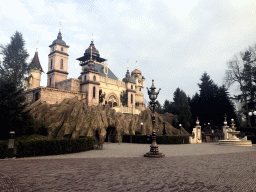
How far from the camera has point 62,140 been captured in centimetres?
1422

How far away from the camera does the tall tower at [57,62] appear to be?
44.9 meters

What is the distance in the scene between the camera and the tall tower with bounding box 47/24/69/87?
1769 inches

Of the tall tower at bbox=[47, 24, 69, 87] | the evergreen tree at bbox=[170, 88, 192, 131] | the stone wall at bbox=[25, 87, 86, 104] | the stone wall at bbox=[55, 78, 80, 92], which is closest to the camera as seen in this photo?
the stone wall at bbox=[25, 87, 86, 104]

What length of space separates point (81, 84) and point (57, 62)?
28.9 ft

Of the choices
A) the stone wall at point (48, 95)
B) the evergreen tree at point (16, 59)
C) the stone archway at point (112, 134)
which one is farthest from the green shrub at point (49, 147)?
the evergreen tree at point (16, 59)

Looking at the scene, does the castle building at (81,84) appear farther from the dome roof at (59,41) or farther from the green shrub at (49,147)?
the green shrub at (49,147)

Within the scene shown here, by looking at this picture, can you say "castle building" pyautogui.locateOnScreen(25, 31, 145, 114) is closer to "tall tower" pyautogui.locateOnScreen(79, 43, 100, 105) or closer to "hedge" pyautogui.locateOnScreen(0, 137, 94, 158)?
"tall tower" pyautogui.locateOnScreen(79, 43, 100, 105)

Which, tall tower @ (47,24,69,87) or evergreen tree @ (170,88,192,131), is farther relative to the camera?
evergreen tree @ (170,88,192,131)

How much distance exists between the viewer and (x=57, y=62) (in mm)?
45188

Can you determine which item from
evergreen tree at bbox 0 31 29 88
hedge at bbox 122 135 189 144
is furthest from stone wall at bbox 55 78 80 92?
hedge at bbox 122 135 189 144

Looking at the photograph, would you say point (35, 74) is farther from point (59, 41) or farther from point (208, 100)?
point (208, 100)

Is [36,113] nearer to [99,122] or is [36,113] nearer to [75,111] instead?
[75,111]

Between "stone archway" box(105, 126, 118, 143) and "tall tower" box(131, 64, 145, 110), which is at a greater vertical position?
"tall tower" box(131, 64, 145, 110)

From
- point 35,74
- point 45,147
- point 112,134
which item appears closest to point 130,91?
point 35,74
